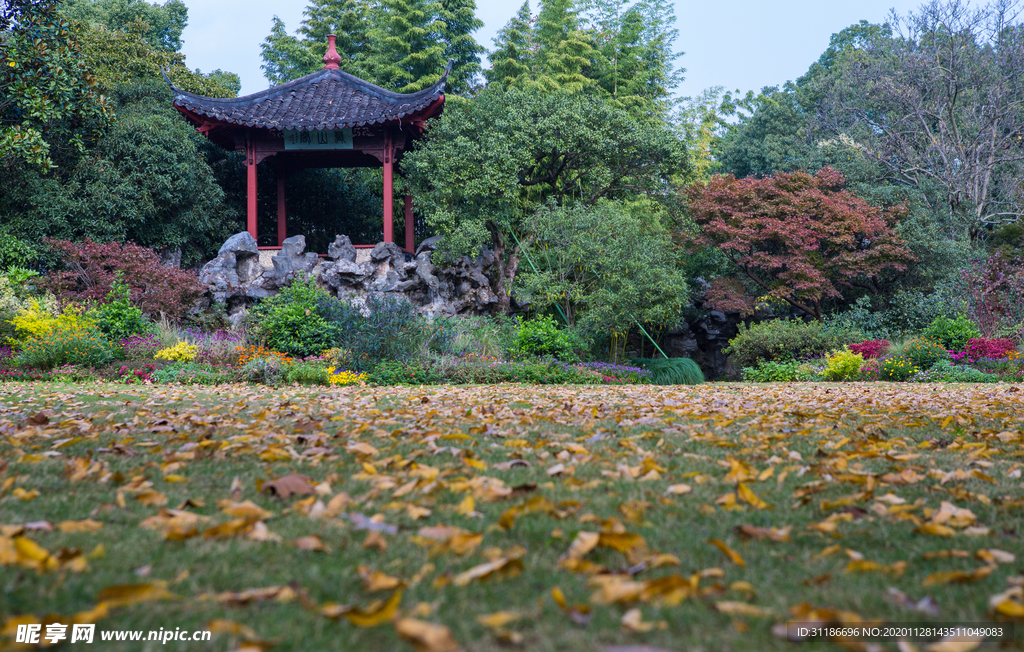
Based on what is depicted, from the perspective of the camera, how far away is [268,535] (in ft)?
6.06

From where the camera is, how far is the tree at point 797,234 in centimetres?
1450

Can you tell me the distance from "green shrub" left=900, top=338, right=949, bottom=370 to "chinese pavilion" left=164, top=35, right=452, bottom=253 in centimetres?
1095

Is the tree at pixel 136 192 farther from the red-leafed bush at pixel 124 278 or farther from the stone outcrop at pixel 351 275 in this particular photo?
the stone outcrop at pixel 351 275

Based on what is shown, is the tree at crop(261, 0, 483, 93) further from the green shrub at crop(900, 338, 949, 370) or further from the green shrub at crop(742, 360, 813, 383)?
the green shrub at crop(900, 338, 949, 370)

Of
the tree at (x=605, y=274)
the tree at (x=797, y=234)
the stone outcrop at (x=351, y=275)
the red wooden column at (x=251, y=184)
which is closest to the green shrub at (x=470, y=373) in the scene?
the tree at (x=605, y=274)

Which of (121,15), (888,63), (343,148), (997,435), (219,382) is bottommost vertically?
(219,382)

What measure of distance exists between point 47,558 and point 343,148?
557 inches

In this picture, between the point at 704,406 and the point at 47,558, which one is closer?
the point at 47,558

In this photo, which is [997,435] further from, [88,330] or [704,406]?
[88,330]

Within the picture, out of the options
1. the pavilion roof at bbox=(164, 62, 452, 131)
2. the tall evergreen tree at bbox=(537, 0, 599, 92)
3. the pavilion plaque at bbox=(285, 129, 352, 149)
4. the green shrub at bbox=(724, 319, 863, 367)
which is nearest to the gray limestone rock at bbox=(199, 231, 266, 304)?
the pavilion plaque at bbox=(285, 129, 352, 149)

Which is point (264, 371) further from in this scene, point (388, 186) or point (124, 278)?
point (388, 186)

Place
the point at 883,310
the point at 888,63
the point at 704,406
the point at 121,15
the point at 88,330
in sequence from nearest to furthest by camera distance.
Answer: the point at 704,406 < the point at 88,330 < the point at 883,310 < the point at 888,63 < the point at 121,15

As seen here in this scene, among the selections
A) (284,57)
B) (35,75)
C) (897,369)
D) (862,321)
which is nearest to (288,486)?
(897,369)

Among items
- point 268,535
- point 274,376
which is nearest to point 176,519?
point 268,535
